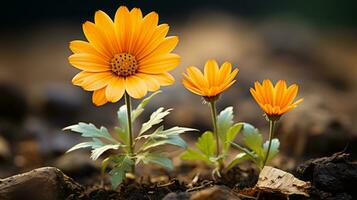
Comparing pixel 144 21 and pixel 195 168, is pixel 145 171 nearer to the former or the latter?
pixel 195 168

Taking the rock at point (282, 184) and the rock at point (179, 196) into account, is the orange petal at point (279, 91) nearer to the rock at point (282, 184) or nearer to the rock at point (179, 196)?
the rock at point (282, 184)

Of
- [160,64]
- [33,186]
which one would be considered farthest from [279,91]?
[33,186]

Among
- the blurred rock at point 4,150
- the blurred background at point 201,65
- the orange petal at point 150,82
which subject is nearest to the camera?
the orange petal at point 150,82

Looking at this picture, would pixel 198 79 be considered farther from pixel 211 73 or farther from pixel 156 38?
pixel 156 38

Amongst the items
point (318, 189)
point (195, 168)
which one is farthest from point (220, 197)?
point (195, 168)

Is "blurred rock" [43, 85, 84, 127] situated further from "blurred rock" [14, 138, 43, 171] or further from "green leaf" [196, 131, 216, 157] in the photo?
"green leaf" [196, 131, 216, 157]

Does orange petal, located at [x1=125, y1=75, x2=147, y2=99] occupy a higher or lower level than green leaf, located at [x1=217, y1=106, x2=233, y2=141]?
higher

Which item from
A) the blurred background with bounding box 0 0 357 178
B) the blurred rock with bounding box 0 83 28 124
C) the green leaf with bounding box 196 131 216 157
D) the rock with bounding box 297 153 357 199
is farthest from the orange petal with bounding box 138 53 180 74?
the blurred rock with bounding box 0 83 28 124

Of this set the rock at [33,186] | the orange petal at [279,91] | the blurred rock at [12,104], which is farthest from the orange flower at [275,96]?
the blurred rock at [12,104]
